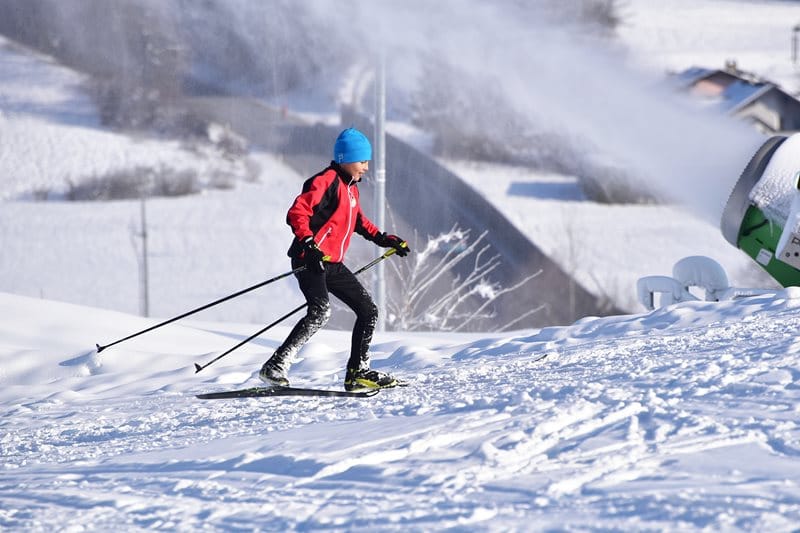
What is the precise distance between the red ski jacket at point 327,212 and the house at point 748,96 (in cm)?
2648

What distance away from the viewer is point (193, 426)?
551 cm

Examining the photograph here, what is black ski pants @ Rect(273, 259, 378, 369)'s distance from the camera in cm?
577

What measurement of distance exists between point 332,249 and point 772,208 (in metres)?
3.71

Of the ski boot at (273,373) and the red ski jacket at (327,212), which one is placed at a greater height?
the red ski jacket at (327,212)

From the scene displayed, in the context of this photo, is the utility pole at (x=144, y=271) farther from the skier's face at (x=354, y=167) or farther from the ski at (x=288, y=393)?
the skier's face at (x=354, y=167)

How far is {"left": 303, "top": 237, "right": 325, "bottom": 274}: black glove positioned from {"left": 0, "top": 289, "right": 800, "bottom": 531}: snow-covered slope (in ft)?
2.32

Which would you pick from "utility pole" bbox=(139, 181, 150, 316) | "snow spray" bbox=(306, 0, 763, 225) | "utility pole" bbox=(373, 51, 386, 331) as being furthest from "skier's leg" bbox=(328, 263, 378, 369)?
"utility pole" bbox=(139, 181, 150, 316)

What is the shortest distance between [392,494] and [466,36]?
2547 centimetres

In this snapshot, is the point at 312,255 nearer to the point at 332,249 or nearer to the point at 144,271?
the point at 332,249

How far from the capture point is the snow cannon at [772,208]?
7844 mm

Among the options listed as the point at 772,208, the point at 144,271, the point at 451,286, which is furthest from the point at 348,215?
the point at 144,271

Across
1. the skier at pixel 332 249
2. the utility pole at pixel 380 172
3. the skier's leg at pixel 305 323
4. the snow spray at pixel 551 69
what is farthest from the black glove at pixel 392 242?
the snow spray at pixel 551 69

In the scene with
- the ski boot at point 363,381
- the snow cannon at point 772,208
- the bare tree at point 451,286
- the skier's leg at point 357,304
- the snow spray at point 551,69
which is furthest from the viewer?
the snow spray at point 551,69

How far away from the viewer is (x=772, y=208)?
26.1ft
